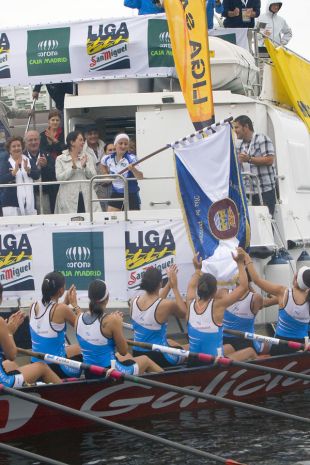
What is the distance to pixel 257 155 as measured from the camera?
16969mm

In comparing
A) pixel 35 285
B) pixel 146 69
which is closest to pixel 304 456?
pixel 35 285

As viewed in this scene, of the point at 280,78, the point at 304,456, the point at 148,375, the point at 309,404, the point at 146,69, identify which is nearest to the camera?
the point at 304,456

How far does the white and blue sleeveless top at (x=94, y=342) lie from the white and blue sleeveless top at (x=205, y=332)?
1205 mm

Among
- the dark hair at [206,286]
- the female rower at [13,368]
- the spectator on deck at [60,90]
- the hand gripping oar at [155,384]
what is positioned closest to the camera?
the hand gripping oar at [155,384]

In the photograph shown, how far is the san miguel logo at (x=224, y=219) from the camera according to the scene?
609 inches

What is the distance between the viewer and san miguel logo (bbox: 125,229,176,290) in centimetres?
1550

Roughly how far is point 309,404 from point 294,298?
1.45 meters

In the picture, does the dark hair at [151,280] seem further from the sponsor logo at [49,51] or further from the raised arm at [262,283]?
the sponsor logo at [49,51]

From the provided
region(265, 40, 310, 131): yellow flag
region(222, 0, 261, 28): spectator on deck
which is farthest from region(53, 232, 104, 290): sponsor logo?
region(222, 0, 261, 28): spectator on deck

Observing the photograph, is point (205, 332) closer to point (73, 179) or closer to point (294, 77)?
point (73, 179)

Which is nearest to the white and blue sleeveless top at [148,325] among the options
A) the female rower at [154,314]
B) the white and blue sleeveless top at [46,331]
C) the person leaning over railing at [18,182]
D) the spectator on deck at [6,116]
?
the female rower at [154,314]

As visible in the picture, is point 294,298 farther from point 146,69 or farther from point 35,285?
point 146,69

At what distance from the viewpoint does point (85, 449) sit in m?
12.4

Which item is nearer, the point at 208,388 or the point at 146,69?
the point at 208,388
